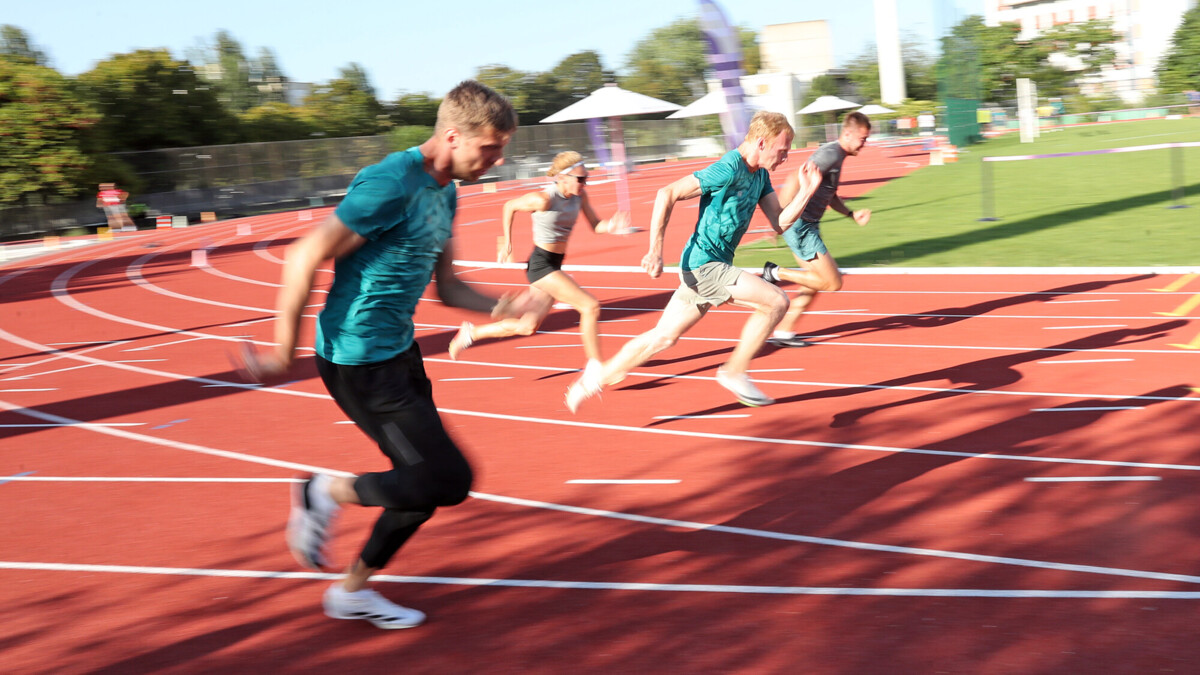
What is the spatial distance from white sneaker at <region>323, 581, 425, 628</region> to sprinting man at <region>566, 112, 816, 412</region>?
273cm

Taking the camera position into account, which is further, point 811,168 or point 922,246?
point 922,246

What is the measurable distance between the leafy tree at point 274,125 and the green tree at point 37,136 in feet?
40.5

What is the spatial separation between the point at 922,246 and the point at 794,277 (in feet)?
21.5

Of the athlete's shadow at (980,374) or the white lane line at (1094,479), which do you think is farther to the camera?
the athlete's shadow at (980,374)

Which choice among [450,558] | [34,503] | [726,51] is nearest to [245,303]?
[726,51]

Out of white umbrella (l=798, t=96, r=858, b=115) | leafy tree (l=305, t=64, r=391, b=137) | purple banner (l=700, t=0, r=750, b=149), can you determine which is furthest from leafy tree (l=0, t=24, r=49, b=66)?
purple banner (l=700, t=0, r=750, b=149)

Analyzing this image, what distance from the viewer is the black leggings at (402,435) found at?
11.6 feet

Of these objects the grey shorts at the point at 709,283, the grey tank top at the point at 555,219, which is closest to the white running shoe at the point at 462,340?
the grey tank top at the point at 555,219

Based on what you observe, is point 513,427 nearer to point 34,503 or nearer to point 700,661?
point 34,503

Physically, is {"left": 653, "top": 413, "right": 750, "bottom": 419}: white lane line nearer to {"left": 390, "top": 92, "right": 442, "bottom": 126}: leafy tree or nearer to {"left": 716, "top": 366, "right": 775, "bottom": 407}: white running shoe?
{"left": 716, "top": 366, "right": 775, "bottom": 407}: white running shoe

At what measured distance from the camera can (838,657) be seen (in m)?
3.47

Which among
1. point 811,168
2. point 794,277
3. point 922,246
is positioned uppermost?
point 811,168

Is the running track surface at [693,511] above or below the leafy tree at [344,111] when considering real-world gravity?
below

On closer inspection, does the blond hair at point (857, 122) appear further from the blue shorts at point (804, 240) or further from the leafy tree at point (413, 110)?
the leafy tree at point (413, 110)
